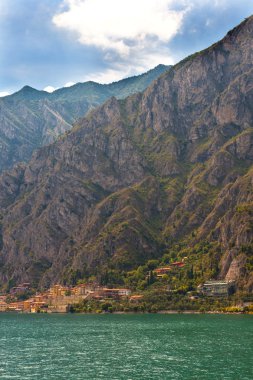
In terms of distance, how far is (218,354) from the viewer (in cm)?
10850

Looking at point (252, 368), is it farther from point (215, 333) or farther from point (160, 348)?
point (215, 333)

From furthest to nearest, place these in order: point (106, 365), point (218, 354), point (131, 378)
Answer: point (218, 354), point (106, 365), point (131, 378)

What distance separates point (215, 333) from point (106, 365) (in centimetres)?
4936

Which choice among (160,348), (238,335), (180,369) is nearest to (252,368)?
(180,369)

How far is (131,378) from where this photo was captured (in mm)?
87812

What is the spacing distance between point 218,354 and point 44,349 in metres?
39.2

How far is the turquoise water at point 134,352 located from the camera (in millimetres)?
92375

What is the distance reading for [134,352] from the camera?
116062 mm

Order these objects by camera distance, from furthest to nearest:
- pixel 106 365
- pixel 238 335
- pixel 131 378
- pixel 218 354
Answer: pixel 238 335, pixel 218 354, pixel 106 365, pixel 131 378

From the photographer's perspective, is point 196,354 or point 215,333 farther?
point 215,333

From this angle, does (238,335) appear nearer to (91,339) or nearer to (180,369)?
(91,339)

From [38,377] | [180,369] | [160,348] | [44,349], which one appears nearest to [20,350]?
[44,349]

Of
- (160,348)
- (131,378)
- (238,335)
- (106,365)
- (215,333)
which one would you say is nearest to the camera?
(131,378)

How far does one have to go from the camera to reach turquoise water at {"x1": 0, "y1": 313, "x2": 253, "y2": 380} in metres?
92.4
